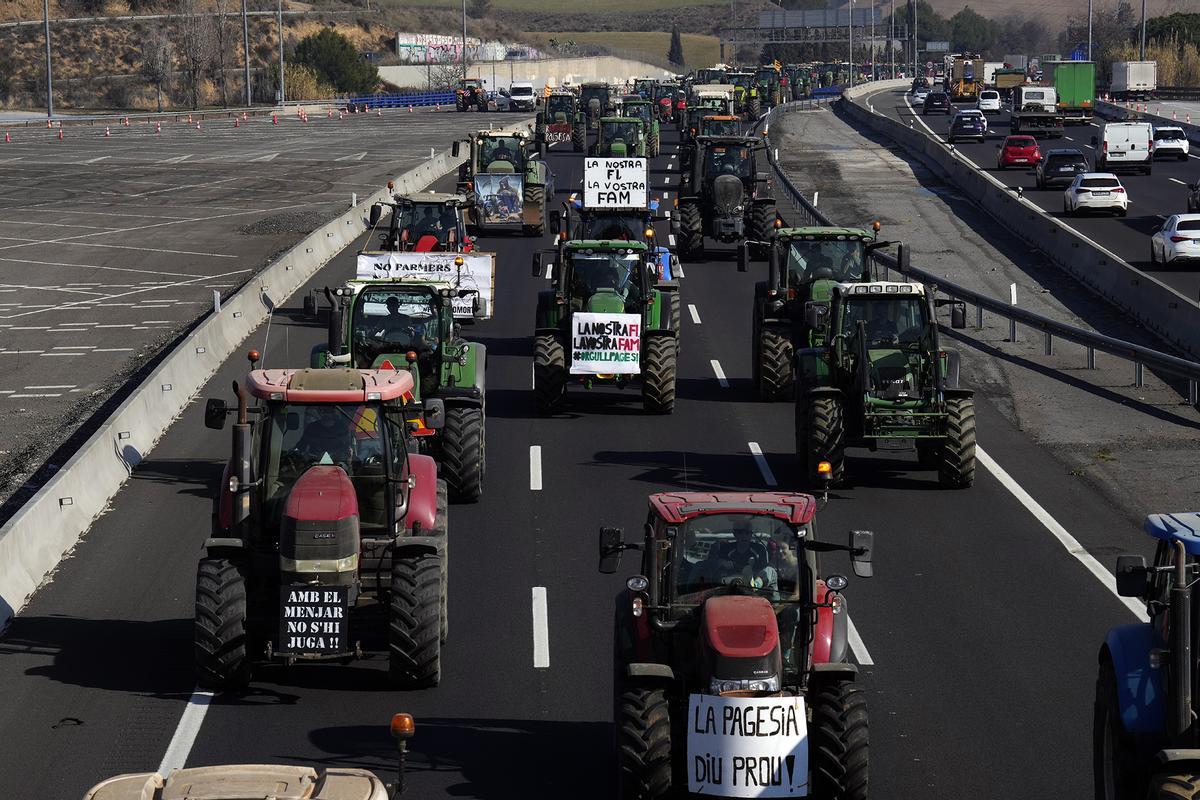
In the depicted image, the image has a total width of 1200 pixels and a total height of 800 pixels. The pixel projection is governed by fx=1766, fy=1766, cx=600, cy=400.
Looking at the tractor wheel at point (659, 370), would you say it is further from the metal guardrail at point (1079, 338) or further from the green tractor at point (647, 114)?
the green tractor at point (647, 114)

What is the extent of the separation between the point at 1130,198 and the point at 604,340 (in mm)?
37269

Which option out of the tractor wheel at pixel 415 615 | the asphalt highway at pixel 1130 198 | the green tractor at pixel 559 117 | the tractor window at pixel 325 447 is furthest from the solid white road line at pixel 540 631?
the green tractor at pixel 559 117

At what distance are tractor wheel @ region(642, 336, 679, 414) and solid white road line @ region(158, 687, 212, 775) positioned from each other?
13.1 meters

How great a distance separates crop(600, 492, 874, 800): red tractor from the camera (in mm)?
10727

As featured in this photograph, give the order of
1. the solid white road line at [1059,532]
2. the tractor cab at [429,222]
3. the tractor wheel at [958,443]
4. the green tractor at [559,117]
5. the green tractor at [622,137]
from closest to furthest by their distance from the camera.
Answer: the solid white road line at [1059,532] → the tractor wheel at [958,443] → the tractor cab at [429,222] → the green tractor at [622,137] → the green tractor at [559,117]

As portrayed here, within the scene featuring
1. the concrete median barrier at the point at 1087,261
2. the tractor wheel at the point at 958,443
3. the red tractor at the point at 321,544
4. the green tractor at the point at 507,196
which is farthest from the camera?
the green tractor at the point at 507,196

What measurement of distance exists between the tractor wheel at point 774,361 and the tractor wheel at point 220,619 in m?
15.0

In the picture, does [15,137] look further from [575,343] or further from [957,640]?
[957,640]

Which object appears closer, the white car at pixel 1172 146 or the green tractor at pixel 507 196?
the green tractor at pixel 507 196

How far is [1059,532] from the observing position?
67.4ft

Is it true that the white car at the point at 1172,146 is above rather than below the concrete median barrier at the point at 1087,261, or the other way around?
above

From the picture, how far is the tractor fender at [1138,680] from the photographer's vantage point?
1023 centimetres

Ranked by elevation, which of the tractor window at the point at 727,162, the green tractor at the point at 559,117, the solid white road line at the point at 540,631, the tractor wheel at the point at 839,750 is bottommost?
the solid white road line at the point at 540,631

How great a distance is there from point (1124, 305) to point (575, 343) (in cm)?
1577
